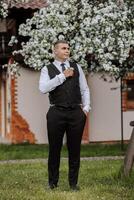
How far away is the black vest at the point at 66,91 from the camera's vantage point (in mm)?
8414

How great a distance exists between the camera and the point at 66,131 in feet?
28.2

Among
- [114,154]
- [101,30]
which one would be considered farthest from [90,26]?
[114,154]

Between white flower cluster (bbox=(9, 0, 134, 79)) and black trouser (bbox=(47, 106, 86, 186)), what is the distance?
265 inches

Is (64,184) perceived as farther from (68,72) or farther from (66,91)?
(68,72)

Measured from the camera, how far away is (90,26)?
50.2ft

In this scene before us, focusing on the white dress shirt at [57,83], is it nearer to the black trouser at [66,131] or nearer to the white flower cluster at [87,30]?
the black trouser at [66,131]

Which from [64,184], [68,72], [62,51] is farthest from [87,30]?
[68,72]

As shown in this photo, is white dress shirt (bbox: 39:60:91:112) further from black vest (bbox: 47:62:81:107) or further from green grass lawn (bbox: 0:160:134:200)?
green grass lawn (bbox: 0:160:134:200)

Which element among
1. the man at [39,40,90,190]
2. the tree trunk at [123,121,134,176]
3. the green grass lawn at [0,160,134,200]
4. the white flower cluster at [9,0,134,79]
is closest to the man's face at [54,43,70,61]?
the man at [39,40,90,190]

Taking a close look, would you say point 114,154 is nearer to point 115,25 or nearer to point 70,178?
point 115,25

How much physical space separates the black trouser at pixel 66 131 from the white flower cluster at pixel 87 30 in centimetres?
674

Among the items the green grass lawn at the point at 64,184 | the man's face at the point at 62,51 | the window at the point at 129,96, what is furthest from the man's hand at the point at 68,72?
the window at the point at 129,96

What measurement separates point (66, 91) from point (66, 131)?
55 centimetres

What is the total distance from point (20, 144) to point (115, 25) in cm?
854
